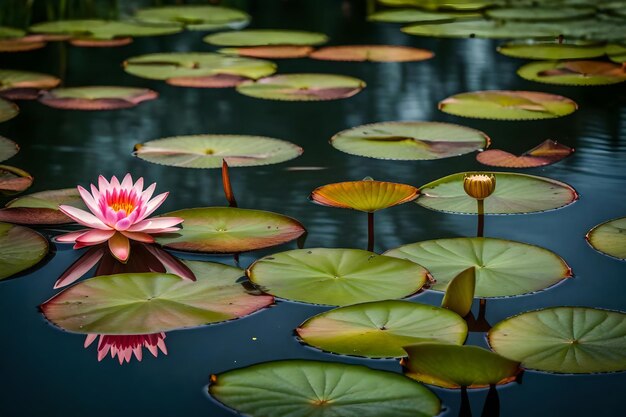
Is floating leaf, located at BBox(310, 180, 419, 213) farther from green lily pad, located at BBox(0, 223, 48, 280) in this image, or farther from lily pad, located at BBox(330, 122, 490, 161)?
green lily pad, located at BBox(0, 223, 48, 280)

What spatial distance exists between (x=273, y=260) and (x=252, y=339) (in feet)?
0.94

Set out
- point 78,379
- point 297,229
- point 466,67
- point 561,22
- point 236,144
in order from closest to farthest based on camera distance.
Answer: point 78,379, point 297,229, point 236,144, point 466,67, point 561,22

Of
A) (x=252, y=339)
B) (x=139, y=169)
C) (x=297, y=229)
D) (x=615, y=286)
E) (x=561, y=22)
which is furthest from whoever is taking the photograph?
(x=561, y=22)

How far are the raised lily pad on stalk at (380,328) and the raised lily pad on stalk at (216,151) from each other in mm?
991

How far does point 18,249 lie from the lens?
1.88 m

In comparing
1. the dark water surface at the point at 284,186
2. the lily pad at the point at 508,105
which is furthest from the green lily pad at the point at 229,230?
the lily pad at the point at 508,105

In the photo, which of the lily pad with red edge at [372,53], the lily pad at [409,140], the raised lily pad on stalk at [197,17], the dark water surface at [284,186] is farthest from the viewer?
the raised lily pad on stalk at [197,17]

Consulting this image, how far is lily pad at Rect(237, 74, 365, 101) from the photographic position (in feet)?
10.5

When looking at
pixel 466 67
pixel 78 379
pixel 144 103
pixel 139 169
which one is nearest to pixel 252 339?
pixel 78 379

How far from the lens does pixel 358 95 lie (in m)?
3.26

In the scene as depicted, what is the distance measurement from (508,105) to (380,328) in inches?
66.5

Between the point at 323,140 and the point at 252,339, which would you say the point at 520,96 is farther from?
the point at 252,339

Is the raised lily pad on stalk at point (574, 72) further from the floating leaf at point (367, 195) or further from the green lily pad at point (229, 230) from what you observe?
the green lily pad at point (229, 230)

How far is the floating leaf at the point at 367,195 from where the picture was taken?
2056 mm
